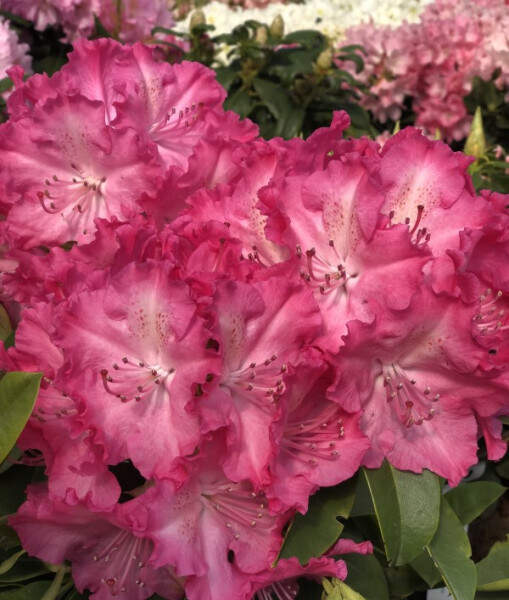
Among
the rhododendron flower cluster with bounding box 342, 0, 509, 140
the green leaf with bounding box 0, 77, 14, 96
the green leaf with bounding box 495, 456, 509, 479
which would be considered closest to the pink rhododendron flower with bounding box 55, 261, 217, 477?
the green leaf with bounding box 495, 456, 509, 479

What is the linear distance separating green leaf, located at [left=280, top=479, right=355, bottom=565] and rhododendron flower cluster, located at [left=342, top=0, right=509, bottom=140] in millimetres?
1832

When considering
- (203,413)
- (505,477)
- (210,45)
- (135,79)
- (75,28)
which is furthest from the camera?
(210,45)

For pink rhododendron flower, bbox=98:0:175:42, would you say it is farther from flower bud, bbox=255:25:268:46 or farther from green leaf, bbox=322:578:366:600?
green leaf, bbox=322:578:366:600

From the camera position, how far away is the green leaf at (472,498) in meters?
0.88

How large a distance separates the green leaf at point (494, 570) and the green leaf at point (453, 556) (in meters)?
0.13

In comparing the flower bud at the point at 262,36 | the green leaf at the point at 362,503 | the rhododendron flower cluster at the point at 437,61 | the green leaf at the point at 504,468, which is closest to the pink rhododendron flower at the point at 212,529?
the green leaf at the point at 362,503

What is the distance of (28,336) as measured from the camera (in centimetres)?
71

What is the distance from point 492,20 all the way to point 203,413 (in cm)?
210

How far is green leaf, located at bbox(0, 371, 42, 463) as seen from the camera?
2.21ft

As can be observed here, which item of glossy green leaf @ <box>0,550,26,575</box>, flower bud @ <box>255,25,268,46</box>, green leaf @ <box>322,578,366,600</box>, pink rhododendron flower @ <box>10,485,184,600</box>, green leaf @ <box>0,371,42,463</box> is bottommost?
flower bud @ <box>255,25,268,46</box>

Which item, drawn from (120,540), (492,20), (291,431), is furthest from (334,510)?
(492,20)

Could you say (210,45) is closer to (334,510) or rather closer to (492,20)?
(492,20)

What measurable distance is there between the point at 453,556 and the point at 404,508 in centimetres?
8

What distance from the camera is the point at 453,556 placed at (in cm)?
74
